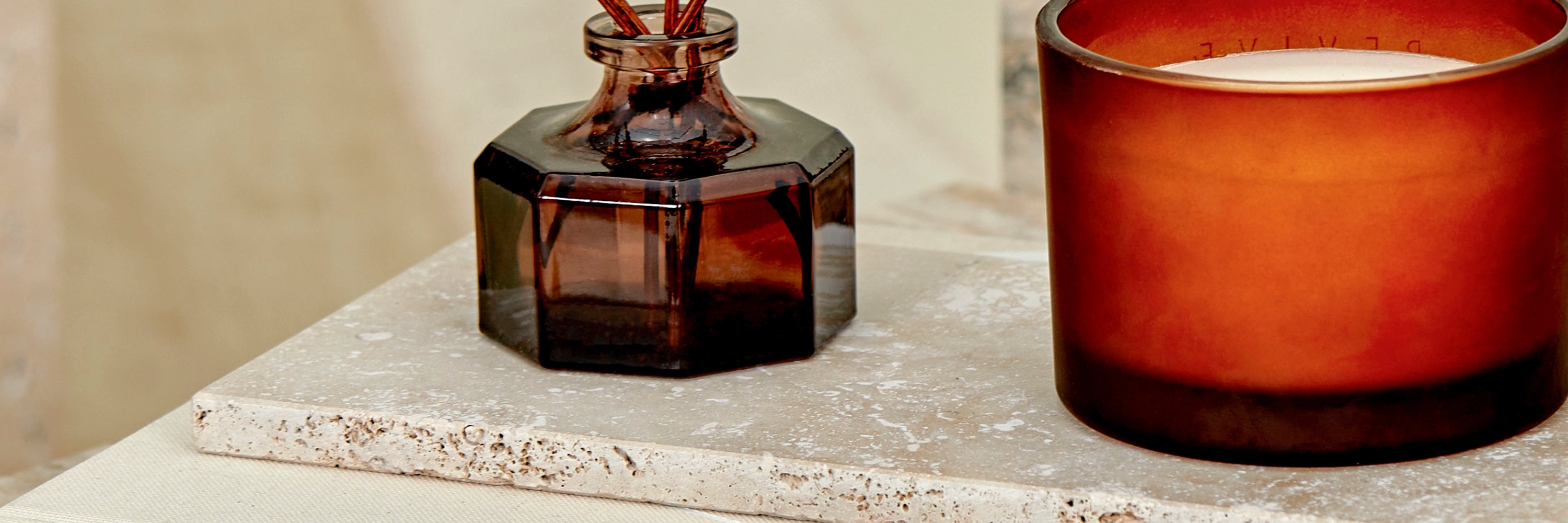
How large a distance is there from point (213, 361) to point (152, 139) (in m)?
0.19

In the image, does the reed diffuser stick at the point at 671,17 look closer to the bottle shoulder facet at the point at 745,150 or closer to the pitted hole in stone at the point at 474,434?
the bottle shoulder facet at the point at 745,150

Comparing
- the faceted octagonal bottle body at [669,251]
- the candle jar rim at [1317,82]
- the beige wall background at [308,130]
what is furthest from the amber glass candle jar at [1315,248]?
the beige wall background at [308,130]

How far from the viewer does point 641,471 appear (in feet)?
1.78

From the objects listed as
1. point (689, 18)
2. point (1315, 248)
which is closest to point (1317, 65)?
point (1315, 248)

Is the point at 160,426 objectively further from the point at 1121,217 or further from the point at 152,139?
the point at 152,139

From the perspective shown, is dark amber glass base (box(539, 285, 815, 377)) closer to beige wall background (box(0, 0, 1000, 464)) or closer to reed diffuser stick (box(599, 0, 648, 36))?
reed diffuser stick (box(599, 0, 648, 36))

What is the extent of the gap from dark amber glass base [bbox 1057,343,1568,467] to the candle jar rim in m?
0.09

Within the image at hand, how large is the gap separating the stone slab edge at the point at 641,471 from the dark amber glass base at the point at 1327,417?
3cm

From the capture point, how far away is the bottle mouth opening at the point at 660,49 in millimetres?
579

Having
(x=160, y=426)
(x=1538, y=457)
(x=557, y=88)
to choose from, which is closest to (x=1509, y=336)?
(x=1538, y=457)

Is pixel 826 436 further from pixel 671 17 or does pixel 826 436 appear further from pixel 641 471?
pixel 671 17

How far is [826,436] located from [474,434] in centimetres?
12

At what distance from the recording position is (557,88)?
1.43m

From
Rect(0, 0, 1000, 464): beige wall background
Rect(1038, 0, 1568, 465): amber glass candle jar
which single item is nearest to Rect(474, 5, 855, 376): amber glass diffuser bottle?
Rect(1038, 0, 1568, 465): amber glass candle jar
